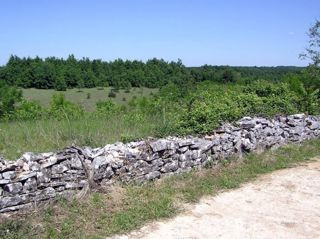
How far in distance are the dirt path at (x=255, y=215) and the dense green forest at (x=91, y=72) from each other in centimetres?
2748

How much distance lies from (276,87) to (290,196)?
475cm

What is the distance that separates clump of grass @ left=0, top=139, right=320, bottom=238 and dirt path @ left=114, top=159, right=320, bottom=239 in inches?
8.3

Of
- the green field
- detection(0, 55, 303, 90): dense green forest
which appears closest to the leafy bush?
the green field

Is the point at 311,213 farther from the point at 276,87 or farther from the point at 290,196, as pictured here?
the point at 276,87

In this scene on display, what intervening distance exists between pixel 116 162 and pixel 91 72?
35.4 m

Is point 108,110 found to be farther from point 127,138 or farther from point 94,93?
point 94,93

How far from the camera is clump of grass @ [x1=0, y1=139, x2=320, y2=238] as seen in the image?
4.63 m

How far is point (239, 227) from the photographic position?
5.08 m

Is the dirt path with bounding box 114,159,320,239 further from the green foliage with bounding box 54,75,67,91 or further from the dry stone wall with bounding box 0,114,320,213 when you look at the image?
the green foliage with bounding box 54,75,67,91

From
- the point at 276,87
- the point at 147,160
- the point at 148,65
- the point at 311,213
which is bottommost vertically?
the point at 311,213

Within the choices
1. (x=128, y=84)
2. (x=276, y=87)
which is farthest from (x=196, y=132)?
(x=128, y=84)

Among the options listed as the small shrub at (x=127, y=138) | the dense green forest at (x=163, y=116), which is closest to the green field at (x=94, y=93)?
the dense green forest at (x=163, y=116)

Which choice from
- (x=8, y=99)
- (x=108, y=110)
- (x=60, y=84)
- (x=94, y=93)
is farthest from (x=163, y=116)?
(x=60, y=84)

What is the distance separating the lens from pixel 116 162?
580cm
